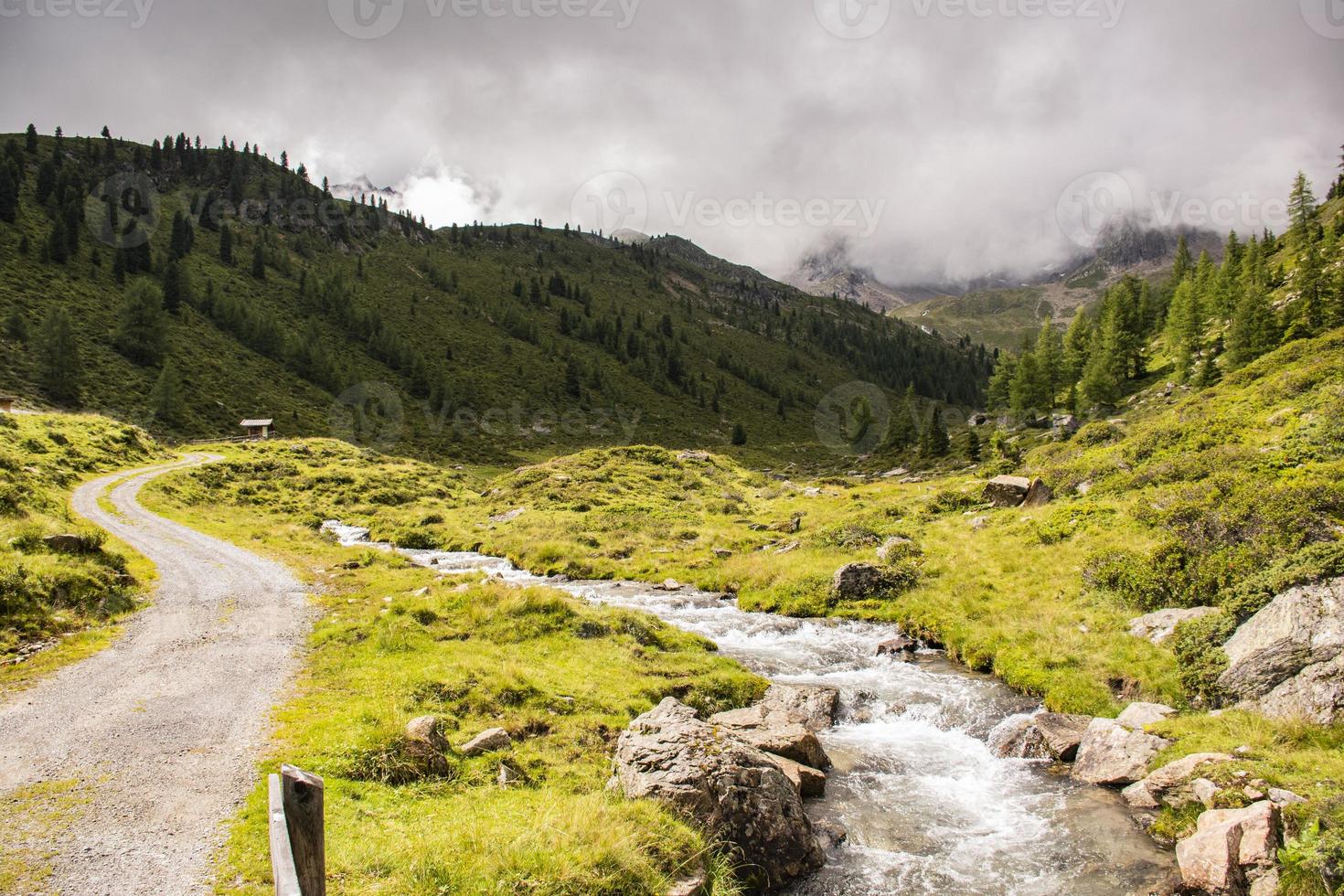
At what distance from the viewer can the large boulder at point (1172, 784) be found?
11.6 meters

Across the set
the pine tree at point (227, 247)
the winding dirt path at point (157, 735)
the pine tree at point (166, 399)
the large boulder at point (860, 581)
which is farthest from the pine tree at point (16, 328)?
the large boulder at point (860, 581)

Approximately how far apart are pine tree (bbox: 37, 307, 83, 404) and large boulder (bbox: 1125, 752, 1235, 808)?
358 ft

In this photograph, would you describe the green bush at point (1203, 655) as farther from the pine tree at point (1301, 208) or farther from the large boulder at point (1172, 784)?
the pine tree at point (1301, 208)

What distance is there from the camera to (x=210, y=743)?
38.4 ft

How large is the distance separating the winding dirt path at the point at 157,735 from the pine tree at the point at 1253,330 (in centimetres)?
8418

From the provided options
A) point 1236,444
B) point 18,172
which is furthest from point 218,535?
point 18,172

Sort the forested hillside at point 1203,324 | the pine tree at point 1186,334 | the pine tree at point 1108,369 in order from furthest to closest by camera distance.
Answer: the pine tree at point 1108,369 → the pine tree at point 1186,334 → the forested hillside at point 1203,324

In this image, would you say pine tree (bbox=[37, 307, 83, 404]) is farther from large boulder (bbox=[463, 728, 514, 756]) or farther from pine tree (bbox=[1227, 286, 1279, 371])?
pine tree (bbox=[1227, 286, 1279, 371])

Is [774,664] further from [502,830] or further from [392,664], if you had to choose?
[502,830]

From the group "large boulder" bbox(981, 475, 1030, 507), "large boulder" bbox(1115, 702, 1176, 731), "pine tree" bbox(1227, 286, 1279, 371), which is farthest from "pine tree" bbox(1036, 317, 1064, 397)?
"large boulder" bbox(1115, 702, 1176, 731)

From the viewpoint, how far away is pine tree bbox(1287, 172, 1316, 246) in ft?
295

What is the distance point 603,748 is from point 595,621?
8.89m

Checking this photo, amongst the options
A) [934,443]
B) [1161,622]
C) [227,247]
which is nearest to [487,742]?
[1161,622]

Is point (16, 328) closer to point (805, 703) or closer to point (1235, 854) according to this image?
point (805, 703)
